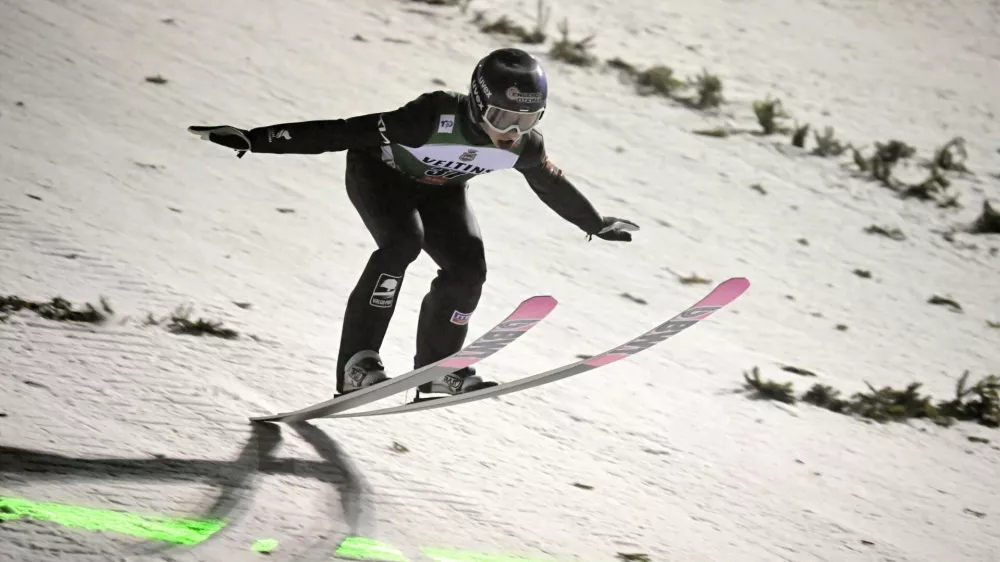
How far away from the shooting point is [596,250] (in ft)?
25.8

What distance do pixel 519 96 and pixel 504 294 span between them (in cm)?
297

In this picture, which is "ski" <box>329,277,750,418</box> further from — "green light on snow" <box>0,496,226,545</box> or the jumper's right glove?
"green light on snow" <box>0,496,226,545</box>

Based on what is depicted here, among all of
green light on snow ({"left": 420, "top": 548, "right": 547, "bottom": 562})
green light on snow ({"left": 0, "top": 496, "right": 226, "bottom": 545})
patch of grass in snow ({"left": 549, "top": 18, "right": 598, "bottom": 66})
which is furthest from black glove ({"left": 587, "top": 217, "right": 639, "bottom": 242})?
patch of grass in snow ({"left": 549, "top": 18, "right": 598, "bottom": 66})

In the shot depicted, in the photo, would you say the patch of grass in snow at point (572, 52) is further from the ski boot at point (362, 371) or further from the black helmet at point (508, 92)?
the ski boot at point (362, 371)

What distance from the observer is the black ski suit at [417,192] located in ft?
12.7

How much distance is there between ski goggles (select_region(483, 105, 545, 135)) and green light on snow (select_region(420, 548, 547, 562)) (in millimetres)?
1486

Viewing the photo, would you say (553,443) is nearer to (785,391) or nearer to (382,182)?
(382,182)

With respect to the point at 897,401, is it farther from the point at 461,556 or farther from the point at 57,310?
the point at 57,310

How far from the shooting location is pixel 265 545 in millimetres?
3250

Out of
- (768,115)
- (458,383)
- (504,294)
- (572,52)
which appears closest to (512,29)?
(572,52)

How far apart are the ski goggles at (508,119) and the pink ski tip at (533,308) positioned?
0.63 metres

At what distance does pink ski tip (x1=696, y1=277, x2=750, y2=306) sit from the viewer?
4.13 m

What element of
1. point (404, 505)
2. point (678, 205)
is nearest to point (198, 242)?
point (404, 505)

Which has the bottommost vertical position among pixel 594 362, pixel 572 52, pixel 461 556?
pixel 461 556
